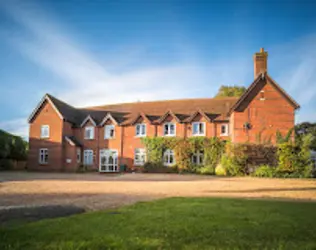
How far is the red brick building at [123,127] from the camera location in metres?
28.5

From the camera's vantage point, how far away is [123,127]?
109 feet

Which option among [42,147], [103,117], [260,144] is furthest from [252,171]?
[42,147]

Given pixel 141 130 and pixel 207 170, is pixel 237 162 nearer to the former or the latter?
pixel 207 170

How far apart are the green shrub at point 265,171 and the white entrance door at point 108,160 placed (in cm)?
1759

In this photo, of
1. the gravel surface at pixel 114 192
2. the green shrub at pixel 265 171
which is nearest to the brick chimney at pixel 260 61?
the green shrub at pixel 265 171

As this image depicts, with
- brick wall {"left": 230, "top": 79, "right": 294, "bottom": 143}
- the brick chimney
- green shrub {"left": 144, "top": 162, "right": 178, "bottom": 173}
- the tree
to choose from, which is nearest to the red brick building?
the brick chimney

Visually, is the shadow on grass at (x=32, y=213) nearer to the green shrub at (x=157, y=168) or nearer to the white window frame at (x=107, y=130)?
the green shrub at (x=157, y=168)

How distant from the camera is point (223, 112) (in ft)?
102

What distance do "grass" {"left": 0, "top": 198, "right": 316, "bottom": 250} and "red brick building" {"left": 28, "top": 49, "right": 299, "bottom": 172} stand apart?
22314mm

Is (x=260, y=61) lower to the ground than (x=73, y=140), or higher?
higher

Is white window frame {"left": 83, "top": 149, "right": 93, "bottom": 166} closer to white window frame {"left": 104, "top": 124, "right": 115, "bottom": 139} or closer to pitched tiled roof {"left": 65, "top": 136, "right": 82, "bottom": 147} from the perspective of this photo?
pitched tiled roof {"left": 65, "top": 136, "right": 82, "bottom": 147}

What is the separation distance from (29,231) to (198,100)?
103ft

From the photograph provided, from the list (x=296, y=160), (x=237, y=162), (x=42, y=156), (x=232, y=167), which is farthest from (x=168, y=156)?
(x=42, y=156)

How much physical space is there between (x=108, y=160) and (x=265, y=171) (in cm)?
1945
